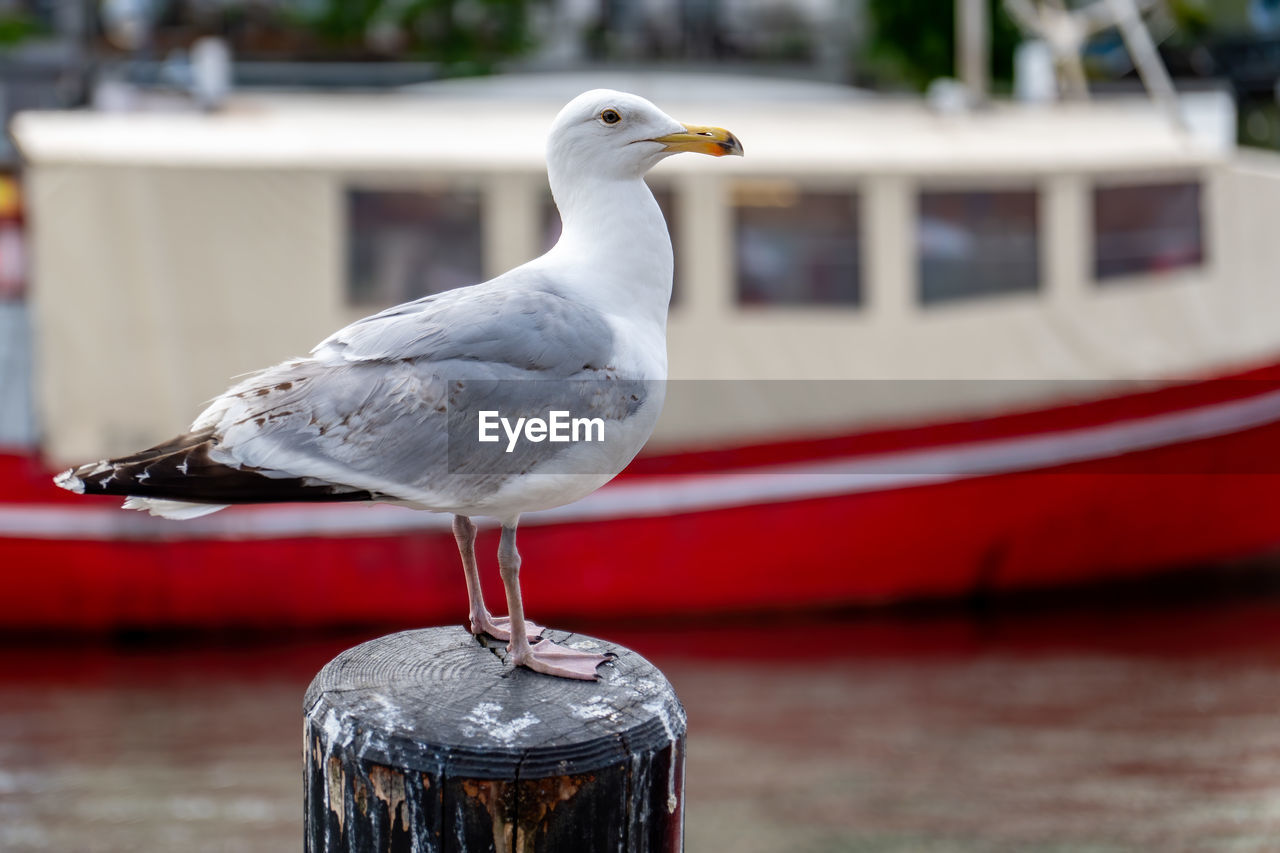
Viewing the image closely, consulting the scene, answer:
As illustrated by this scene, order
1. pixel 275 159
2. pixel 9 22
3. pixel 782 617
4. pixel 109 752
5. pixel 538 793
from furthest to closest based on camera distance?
pixel 9 22, pixel 782 617, pixel 275 159, pixel 109 752, pixel 538 793

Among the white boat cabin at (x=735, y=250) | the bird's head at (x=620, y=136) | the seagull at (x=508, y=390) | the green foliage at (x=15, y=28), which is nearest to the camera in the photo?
the seagull at (x=508, y=390)

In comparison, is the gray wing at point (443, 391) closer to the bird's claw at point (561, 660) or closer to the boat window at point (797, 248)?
the bird's claw at point (561, 660)

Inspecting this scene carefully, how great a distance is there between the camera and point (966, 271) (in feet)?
19.2

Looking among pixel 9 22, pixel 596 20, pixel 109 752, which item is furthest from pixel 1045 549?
pixel 9 22

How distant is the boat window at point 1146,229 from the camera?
19.6ft

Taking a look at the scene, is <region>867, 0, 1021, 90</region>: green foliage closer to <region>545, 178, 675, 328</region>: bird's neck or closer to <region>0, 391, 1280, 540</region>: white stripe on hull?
→ <region>0, 391, 1280, 540</region>: white stripe on hull

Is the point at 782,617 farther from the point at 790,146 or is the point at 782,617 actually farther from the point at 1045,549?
the point at 790,146

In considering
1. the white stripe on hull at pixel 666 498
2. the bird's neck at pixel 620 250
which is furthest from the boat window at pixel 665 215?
the bird's neck at pixel 620 250

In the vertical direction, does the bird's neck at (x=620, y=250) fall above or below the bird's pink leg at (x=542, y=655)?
above

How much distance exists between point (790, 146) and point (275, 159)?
2.06 meters

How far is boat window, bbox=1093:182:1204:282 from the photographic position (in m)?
5.97

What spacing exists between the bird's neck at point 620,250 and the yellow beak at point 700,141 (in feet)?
0.23

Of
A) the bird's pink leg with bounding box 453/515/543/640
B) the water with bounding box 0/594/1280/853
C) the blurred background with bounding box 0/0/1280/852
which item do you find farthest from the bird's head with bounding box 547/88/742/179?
the blurred background with bounding box 0/0/1280/852

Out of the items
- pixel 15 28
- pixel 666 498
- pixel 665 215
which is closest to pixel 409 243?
pixel 665 215
